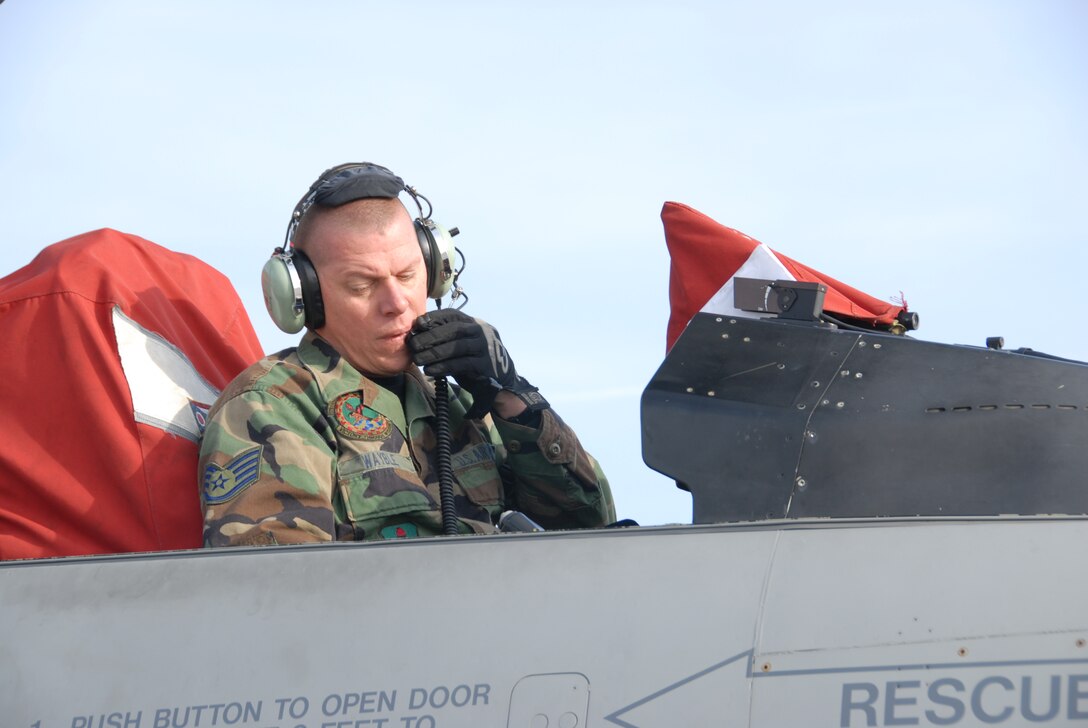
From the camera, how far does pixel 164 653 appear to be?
72.8 inches

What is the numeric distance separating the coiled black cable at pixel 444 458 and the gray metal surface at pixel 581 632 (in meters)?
0.79

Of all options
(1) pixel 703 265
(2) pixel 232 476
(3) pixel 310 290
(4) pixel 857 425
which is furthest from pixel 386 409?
(4) pixel 857 425

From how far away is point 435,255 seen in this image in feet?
10.3

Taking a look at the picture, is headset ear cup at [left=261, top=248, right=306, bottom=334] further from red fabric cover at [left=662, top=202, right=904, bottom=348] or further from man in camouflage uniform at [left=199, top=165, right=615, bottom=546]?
red fabric cover at [left=662, top=202, right=904, bottom=348]

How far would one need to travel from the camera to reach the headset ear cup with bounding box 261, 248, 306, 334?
2.93m

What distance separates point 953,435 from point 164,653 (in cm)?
116

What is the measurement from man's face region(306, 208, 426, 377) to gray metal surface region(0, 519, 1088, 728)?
1.10 meters

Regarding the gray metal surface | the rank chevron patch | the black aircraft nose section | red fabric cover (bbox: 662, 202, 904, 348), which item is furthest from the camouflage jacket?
the black aircraft nose section

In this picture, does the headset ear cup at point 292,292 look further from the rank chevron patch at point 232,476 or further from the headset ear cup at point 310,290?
the rank chevron patch at point 232,476

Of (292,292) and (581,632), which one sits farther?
(292,292)

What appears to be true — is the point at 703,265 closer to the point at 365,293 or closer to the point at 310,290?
the point at 365,293

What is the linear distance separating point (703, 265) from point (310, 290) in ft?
2.84

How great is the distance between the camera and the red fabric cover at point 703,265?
3012mm

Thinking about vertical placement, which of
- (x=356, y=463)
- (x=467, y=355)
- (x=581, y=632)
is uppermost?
(x=467, y=355)
